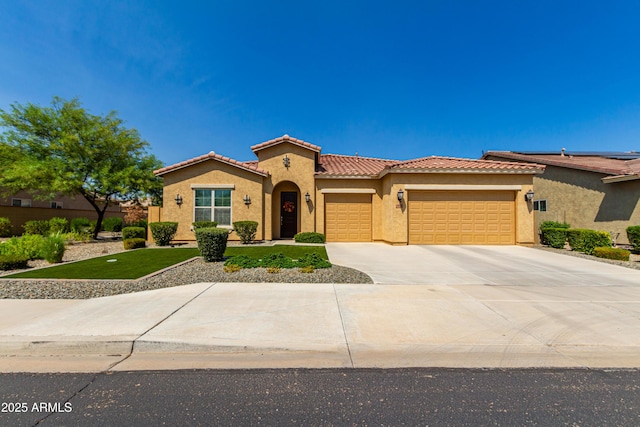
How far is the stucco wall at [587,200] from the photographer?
13203 mm

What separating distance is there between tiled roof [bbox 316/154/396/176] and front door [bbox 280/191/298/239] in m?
2.21

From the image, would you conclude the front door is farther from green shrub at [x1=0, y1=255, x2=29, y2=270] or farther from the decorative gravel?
green shrub at [x1=0, y1=255, x2=29, y2=270]

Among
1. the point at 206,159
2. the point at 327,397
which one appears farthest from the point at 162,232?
the point at 327,397

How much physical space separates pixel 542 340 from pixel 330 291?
3.48 m

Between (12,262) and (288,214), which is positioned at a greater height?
(288,214)

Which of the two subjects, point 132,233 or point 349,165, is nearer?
point 132,233

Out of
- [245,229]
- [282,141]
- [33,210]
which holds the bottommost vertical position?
[245,229]

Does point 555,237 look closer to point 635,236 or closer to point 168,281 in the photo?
point 635,236

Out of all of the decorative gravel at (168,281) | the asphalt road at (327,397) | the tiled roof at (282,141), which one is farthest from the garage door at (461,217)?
the asphalt road at (327,397)

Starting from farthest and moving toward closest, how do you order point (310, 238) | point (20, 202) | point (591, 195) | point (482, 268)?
1. point (20, 202)
2. point (591, 195)
3. point (310, 238)
4. point (482, 268)

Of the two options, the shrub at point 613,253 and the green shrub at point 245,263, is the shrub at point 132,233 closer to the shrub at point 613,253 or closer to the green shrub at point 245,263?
the green shrub at point 245,263

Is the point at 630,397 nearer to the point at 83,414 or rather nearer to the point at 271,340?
the point at 271,340

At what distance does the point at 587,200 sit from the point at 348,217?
12.5 m

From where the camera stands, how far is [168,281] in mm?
6641
